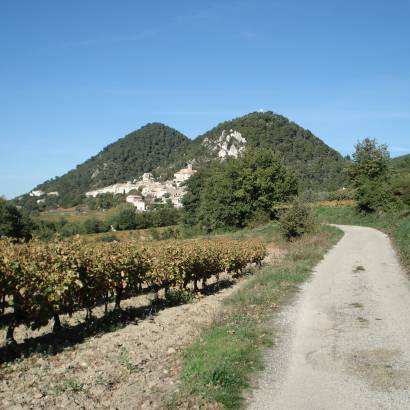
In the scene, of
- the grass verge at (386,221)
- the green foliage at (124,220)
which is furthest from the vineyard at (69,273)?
the green foliage at (124,220)

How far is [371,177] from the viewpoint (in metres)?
43.3

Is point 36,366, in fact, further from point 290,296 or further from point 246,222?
point 246,222

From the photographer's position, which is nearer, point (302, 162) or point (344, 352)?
point (344, 352)

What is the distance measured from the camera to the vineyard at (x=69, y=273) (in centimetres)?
796

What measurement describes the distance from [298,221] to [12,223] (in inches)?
1660

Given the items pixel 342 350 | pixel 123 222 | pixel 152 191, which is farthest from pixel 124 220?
pixel 342 350

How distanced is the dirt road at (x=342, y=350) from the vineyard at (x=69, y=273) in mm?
3879

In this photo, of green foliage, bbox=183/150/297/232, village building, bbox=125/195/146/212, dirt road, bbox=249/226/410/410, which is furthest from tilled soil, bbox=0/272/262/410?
village building, bbox=125/195/146/212

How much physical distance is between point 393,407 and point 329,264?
1388cm

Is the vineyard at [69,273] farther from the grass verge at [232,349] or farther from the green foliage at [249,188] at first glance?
the green foliage at [249,188]

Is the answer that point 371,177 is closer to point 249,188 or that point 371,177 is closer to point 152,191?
point 249,188

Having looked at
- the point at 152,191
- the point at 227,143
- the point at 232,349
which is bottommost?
the point at 232,349

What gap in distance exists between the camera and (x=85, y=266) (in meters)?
9.41

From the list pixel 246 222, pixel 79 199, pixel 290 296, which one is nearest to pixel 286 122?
pixel 79 199
